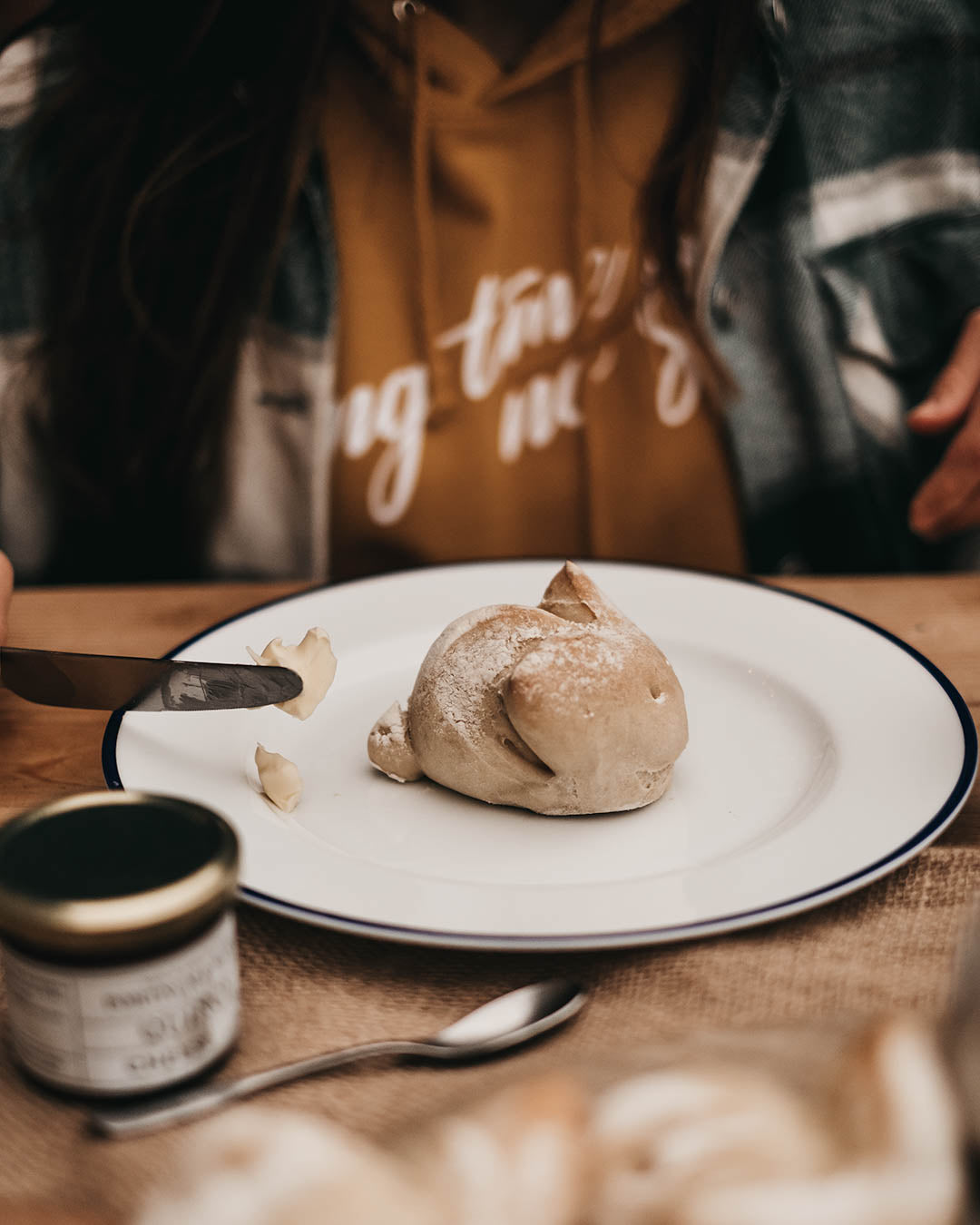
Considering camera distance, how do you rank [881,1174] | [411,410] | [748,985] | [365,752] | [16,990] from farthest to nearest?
1. [411,410]
2. [365,752]
3. [748,985]
4. [16,990]
5. [881,1174]

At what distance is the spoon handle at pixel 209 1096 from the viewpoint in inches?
20.1

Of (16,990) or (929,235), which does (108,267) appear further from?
(16,990)

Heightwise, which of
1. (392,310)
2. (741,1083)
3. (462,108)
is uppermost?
(462,108)

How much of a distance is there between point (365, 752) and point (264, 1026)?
0.32 m

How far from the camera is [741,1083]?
1.44ft

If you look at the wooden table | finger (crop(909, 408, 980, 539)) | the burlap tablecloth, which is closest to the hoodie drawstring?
finger (crop(909, 408, 980, 539))

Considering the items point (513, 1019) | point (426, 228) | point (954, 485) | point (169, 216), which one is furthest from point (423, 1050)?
point (169, 216)

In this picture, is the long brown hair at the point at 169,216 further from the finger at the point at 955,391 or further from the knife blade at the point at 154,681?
the knife blade at the point at 154,681

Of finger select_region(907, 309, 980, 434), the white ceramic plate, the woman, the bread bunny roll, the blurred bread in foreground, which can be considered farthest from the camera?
the woman

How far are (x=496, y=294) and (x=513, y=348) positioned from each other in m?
0.09

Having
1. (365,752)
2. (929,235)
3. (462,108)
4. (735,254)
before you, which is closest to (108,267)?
(462,108)

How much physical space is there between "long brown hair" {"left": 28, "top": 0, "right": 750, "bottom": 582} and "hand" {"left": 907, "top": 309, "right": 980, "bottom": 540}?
0.47 m

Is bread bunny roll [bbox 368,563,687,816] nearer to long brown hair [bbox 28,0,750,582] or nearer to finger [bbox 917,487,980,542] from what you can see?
finger [bbox 917,487,980,542]

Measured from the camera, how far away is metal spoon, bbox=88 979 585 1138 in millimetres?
515
